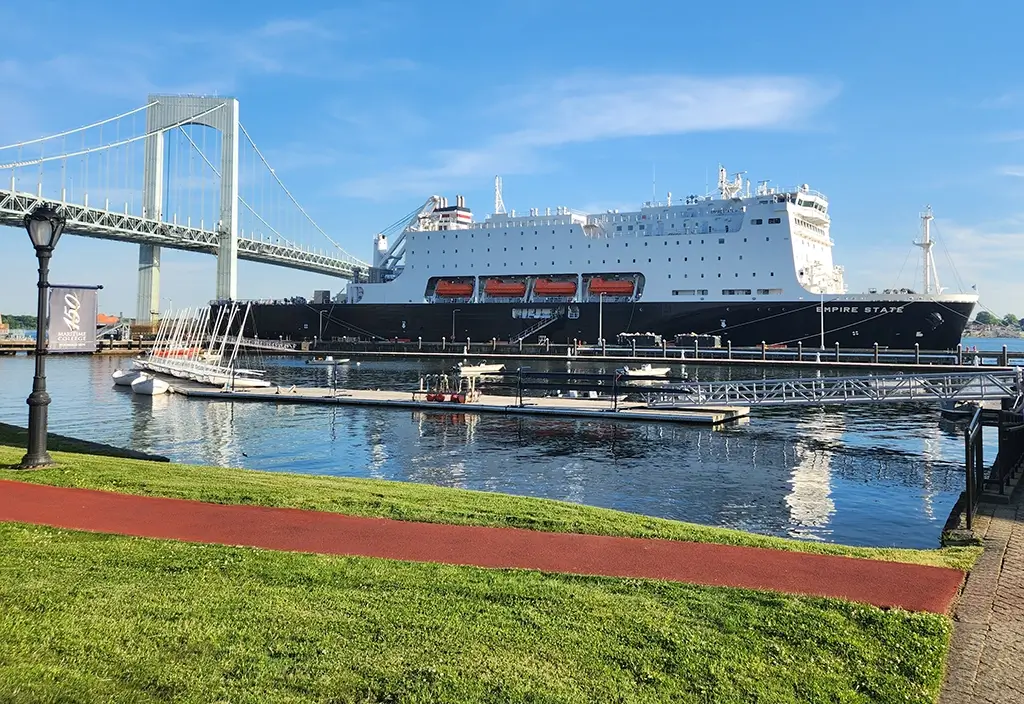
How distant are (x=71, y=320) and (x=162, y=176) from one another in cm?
6833

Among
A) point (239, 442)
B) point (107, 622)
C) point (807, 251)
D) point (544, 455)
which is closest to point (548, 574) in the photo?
point (107, 622)

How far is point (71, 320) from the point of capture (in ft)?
33.2

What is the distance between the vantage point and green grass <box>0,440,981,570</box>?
6598 mm

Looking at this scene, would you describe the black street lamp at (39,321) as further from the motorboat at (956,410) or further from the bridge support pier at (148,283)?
the bridge support pier at (148,283)

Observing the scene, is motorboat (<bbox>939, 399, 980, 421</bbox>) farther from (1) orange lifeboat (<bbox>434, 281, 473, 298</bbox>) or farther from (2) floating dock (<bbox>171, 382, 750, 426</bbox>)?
(1) orange lifeboat (<bbox>434, 281, 473, 298</bbox>)

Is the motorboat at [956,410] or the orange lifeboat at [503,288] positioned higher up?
the orange lifeboat at [503,288]

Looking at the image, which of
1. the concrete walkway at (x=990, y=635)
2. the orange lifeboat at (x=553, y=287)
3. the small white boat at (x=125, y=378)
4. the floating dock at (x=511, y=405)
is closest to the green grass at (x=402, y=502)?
the concrete walkway at (x=990, y=635)

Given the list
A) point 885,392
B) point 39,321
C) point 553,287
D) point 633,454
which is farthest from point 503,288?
point 39,321

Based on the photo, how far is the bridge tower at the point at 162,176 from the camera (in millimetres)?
67938

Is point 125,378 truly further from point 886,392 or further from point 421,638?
point 421,638

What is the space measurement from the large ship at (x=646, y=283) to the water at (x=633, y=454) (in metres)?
17.9

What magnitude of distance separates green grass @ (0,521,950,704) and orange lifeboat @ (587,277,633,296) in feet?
145

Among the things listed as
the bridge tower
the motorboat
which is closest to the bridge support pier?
the bridge tower

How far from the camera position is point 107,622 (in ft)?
12.6
